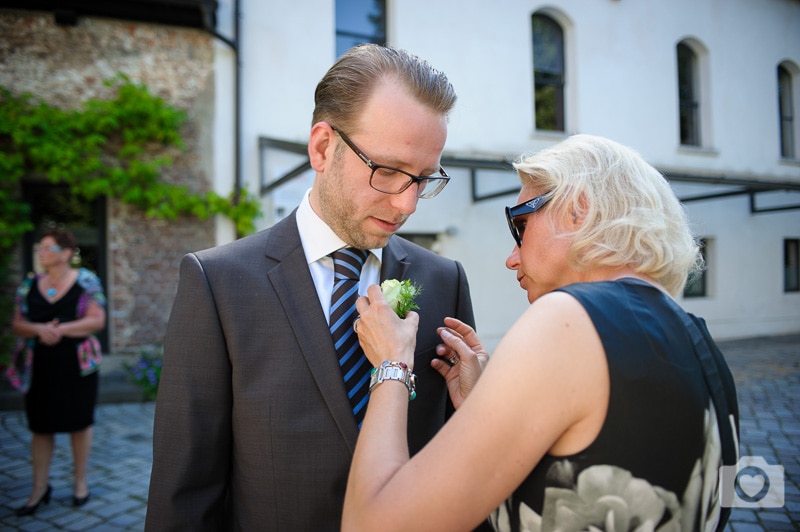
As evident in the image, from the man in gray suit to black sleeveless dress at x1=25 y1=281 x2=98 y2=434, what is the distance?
3450 mm

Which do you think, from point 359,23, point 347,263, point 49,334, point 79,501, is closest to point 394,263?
point 347,263

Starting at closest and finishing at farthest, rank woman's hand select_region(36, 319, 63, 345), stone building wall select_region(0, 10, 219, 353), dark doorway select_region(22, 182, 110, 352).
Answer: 1. woman's hand select_region(36, 319, 63, 345)
2. stone building wall select_region(0, 10, 219, 353)
3. dark doorway select_region(22, 182, 110, 352)

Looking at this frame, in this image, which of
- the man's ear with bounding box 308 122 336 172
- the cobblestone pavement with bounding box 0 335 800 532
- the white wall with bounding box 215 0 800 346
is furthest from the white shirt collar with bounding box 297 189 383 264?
the white wall with bounding box 215 0 800 346

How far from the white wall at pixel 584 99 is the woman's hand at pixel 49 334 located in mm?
3714

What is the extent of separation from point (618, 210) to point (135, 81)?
753 cm

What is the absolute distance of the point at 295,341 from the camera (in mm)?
1524

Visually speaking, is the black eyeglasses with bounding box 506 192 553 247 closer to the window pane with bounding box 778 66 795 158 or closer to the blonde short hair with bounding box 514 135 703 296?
the blonde short hair with bounding box 514 135 703 296

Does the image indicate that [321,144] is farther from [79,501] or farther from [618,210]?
[79,501]

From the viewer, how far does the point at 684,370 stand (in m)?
1.15

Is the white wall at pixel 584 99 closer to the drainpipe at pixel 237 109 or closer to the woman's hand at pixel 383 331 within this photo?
the drainpipe at pixel 237 109

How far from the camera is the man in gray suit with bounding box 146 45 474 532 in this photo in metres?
1.44

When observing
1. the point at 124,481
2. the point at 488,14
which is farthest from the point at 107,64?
the point at 488,14

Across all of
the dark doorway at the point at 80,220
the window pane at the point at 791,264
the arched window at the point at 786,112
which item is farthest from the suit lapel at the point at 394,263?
the arched window at the point at 786,112

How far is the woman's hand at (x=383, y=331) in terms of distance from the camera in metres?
1.38
